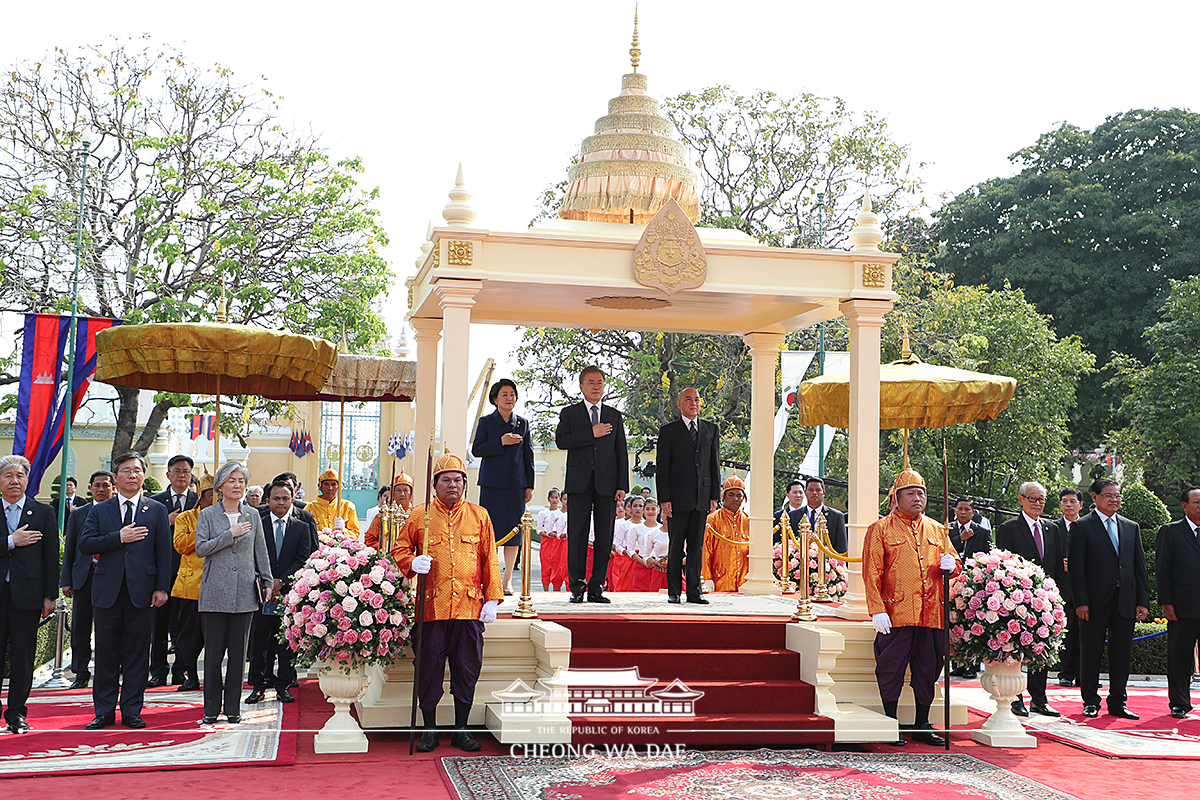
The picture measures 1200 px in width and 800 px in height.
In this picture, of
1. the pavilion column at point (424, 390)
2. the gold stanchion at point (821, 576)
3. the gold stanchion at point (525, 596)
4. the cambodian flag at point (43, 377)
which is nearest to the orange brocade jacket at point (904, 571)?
the gold stanchion at point (821, 576)

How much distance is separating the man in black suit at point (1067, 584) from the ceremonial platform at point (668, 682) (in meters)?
2.00

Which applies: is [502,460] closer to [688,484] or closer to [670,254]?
[688,484]

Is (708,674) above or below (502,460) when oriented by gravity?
below

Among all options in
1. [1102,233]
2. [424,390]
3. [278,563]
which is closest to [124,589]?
[278,563]

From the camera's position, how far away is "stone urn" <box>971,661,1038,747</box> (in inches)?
298

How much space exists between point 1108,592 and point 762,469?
3.08m

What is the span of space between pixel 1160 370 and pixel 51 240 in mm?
20982

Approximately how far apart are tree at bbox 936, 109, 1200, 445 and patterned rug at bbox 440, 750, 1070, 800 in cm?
2476

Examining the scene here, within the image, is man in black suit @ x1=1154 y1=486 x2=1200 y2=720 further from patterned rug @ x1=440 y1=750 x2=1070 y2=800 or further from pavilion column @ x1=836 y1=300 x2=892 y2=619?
patterned rug @ x1=440 y1=750 x2=1070 y2=800

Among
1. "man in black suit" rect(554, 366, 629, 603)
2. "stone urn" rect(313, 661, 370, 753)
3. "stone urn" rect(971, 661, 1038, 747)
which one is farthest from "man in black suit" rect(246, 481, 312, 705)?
"stone urn" rect(971, 661, 1038, 747)

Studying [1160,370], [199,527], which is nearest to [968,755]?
[199,527]

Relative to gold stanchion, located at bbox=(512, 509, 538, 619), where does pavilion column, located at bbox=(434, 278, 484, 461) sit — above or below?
above

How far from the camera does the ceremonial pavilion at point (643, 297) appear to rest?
25.2ft

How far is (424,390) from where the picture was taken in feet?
32.1
